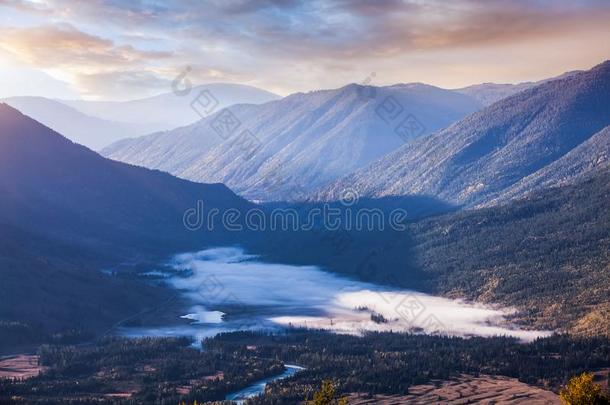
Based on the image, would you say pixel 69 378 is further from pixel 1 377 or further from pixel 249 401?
pixel 249 401

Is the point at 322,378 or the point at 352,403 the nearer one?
the point at 352,403

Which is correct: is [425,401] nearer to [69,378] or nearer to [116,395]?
[116,395]

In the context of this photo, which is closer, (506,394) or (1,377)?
(506,394)

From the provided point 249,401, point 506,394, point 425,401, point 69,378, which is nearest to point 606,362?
point 506,394

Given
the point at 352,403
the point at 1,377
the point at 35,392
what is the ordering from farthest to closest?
the point at 1,377 < the point at 35,392 < the point at 352,403

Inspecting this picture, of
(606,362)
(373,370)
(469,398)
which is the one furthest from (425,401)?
(606,362)

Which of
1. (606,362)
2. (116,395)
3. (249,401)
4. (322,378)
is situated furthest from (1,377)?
(606,362)

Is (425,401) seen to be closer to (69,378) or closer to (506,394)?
(506,394)

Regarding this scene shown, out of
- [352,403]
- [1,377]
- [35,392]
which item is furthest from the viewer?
Result: [1,377]
